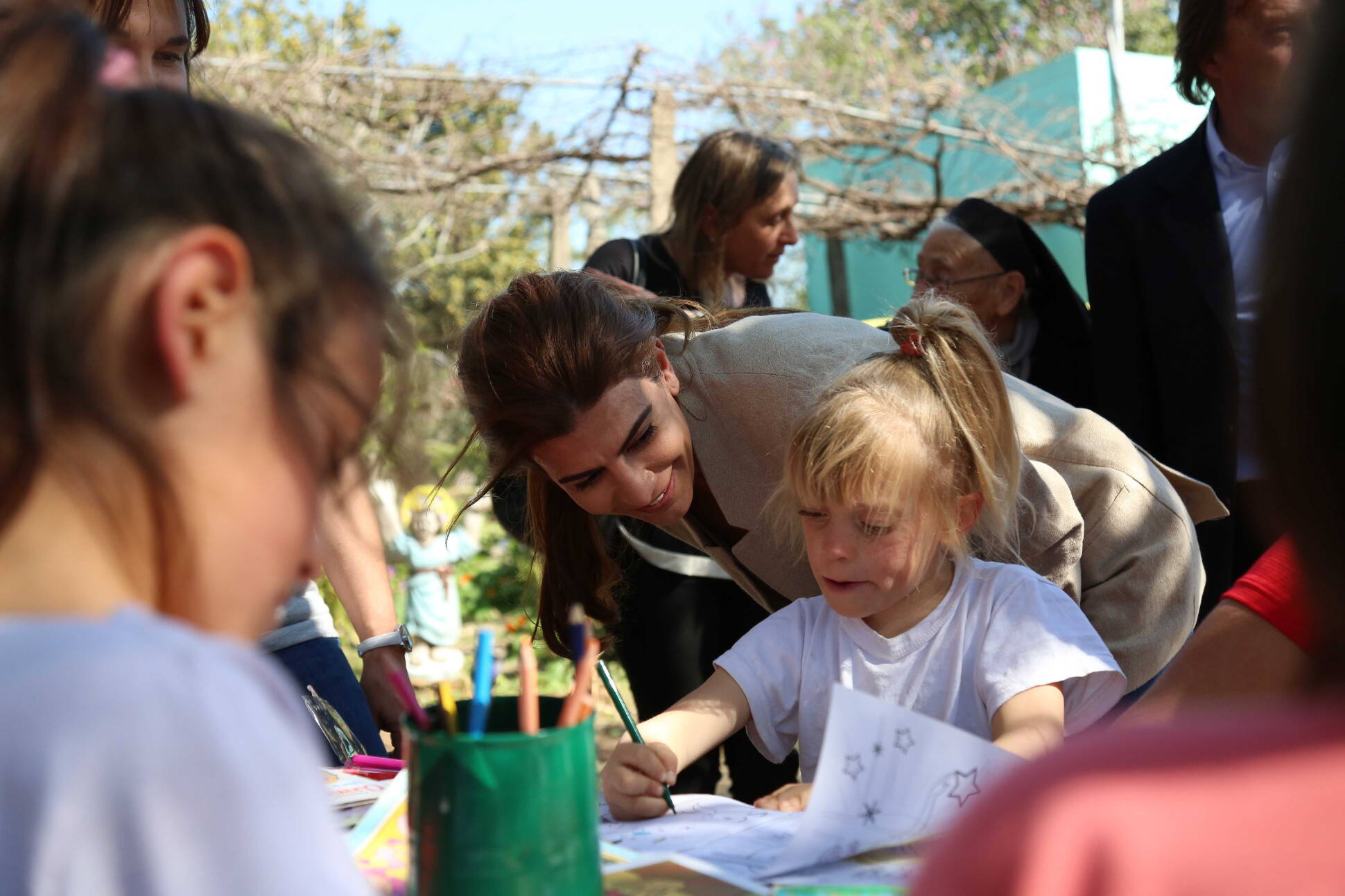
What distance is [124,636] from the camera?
52cm

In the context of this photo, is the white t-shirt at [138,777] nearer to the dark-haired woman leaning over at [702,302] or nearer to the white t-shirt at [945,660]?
the white t-shirt at [945,660]

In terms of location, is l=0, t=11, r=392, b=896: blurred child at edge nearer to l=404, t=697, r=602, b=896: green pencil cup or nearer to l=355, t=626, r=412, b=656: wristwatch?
l=404, t=697, r=602, b=896: green pencil cup

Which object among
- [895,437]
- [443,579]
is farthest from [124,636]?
[443,579]

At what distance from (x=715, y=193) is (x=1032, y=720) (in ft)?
6.90

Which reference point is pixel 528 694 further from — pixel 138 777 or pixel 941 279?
pixel 941 279

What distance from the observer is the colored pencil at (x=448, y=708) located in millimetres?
874

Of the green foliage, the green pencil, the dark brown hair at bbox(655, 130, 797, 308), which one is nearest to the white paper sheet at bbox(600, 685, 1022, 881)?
the green pencil

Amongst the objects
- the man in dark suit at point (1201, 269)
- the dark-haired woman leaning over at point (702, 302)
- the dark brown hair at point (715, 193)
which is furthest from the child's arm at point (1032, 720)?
the dark brown hair at point (715, 193)

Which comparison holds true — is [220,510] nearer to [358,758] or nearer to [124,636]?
[124,636]

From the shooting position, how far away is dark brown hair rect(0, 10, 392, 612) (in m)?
0.57

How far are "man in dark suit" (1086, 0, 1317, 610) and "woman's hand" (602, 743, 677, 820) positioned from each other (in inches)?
67.5

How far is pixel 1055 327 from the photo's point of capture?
9.75 feet

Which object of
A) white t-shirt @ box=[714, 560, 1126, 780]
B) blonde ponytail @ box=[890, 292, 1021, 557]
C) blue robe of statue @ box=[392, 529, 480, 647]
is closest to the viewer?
white t-shirt @ box=[714, 560, 1126, 780]

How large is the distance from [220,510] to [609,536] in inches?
80.2
